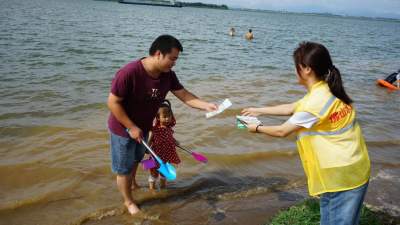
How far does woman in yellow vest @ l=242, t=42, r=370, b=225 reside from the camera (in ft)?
9.21

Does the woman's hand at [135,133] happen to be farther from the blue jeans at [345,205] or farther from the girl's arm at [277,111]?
the blue jeans at [345,205]

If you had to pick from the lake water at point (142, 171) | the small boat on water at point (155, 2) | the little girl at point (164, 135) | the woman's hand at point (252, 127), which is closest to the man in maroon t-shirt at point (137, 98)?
the little girl at point (164, 135)

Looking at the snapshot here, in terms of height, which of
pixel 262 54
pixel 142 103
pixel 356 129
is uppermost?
pixel 356 129

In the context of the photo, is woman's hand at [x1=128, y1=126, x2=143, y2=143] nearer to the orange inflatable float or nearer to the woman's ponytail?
the woman's ponytail

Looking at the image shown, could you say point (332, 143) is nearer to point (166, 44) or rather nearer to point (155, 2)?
point (166, 44)

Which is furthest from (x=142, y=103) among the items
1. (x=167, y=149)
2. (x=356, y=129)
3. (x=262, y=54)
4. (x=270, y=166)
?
(x=262, y=54)

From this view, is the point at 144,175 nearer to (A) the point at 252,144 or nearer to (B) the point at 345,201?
(A) the point at 252,144

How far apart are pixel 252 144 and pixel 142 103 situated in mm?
3946

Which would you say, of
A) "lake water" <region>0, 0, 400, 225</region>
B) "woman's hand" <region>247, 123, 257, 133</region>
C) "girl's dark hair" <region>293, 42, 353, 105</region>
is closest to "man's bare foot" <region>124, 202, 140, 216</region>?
"lake water" <region>0, 0, 400, 225</region>

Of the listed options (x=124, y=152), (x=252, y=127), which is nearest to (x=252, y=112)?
(x=252, y=127)

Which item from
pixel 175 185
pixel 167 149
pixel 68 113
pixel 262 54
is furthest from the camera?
pixel 262 54

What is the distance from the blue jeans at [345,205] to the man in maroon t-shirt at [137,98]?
1.85 meters

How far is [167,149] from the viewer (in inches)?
205

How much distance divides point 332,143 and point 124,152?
7.79 feet
